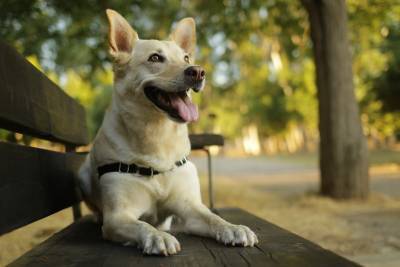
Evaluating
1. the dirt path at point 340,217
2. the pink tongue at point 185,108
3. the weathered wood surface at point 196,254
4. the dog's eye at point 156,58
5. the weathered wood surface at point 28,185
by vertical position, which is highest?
the dog's eye at point 156,58

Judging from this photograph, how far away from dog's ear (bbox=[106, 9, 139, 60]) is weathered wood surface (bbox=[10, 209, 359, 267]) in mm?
1194

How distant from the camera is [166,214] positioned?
3217 mm

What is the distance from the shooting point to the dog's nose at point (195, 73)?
114 inches

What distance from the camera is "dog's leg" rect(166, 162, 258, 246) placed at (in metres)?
2.44

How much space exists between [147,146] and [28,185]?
0.77m

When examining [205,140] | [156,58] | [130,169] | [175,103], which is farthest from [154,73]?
[205,140]

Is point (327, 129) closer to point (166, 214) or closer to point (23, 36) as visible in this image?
point (23, 36)

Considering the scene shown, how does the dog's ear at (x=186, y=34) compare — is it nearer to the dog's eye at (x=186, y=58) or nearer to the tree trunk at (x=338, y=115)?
the dog's eye at (x=186, y=58)

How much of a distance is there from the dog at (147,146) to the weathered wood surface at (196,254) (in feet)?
0.61

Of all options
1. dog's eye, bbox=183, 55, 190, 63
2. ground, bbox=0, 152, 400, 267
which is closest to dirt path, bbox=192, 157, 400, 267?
ground, bbox=0, 152, 400, 267

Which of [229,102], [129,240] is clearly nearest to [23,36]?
[129,240]

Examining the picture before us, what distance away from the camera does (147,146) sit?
120 inches

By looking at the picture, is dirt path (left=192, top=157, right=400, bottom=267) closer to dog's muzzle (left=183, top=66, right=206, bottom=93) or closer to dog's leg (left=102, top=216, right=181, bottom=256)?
dog's muzzle (left=183, top=66, right=206, bottom=93)

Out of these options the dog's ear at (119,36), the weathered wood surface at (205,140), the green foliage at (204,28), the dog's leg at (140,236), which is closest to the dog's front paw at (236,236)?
the dog's leg at (140,236)
